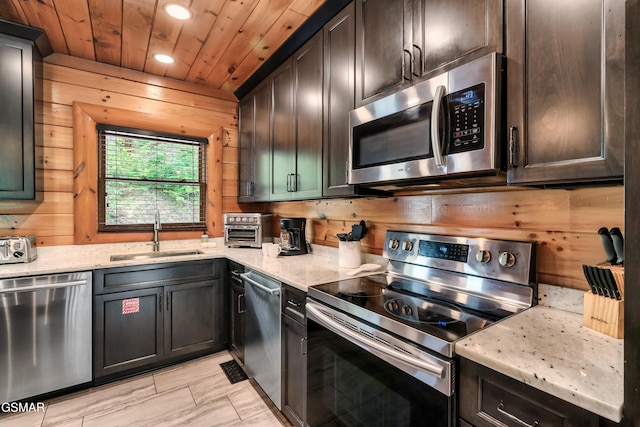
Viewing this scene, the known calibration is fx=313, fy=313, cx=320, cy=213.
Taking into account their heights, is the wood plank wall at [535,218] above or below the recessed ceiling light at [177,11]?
below

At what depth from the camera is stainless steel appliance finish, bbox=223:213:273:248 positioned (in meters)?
2.98

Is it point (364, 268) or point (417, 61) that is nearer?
point (417, 61)

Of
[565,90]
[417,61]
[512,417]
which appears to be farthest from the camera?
[417,61]

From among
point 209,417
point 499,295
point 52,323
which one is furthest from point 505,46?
point 52,323

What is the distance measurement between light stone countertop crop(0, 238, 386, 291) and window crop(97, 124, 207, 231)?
194 mm

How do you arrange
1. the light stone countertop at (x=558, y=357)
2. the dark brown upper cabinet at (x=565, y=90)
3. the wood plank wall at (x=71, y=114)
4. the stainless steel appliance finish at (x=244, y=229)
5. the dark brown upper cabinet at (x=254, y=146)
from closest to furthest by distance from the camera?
1. the light stone countertop at (x=558, y=357)
2. the dark brown upper cabinet at (x=565, y=90)
3. the wood plank wall at (x=71, y=114)
4. the dark brown upper cabinet at (x=254, y=146)
5. the stainless steel appliance finish at (x=244, y=229)

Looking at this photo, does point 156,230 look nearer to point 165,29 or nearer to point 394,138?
point 165,29

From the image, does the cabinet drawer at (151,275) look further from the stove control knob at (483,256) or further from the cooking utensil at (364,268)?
the stove control knob at (483,256)

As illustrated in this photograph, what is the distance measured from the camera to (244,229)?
119 inches

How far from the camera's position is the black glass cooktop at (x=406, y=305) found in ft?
3.51

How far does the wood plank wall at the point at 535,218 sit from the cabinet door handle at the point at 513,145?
0.35m

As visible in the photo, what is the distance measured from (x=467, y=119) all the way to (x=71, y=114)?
3018mm

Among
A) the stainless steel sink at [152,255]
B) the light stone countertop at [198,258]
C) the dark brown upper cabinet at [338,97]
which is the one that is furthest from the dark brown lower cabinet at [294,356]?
the stainless steel sink at [152,255]
